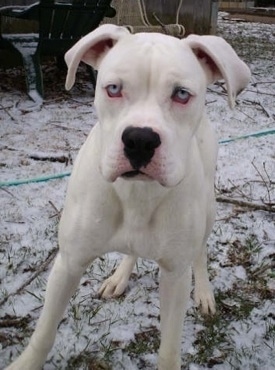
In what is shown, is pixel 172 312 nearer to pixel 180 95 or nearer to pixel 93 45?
pixel 180 95

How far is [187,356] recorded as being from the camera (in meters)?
2.43

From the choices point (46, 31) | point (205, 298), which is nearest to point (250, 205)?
point (205, 298)

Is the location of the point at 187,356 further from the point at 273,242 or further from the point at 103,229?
the point at 273,242

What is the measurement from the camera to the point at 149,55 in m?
1.63

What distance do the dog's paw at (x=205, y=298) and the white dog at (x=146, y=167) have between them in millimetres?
434

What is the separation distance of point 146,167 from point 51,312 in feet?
2.79

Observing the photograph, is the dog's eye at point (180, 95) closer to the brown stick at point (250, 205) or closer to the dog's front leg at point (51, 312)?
the dog's front leg at point (51, 312)

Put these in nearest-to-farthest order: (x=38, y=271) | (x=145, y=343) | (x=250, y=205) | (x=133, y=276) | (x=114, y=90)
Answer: (x=114, y=90) < (x=145, y=343) < (x=38, y=271) < (x=133, y=276) < (x=250, y=205)

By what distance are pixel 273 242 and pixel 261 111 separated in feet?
9.55

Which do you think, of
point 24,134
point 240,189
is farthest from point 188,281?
point 24,134

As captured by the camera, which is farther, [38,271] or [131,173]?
[38,271]

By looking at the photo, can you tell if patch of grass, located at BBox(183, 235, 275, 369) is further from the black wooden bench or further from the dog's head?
the black wooden bench

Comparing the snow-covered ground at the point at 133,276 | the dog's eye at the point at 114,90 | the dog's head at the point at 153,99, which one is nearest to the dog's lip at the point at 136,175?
the dog's head at the point at 153,99

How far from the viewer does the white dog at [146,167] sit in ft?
5.31
